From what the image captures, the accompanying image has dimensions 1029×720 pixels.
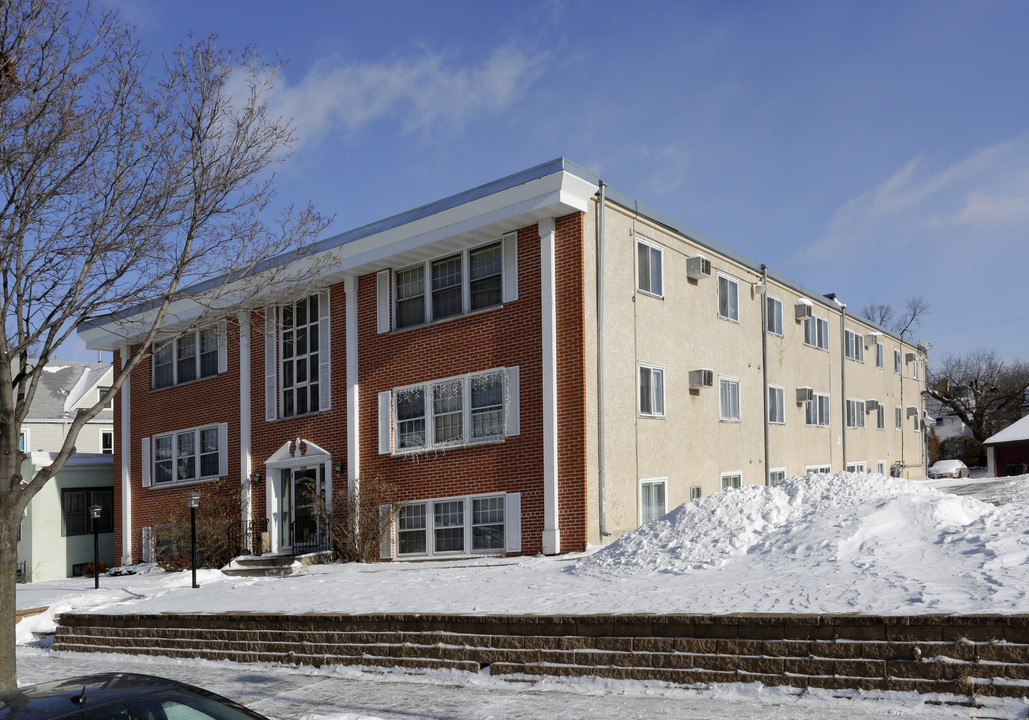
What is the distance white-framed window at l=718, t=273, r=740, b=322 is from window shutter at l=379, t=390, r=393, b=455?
26.4ft

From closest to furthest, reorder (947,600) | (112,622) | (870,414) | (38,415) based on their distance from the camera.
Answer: (947,600), (112,622), (870,414), (38,415)

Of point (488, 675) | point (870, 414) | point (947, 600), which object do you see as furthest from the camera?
point (870, 414)

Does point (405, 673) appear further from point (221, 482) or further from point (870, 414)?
point (870, 414)

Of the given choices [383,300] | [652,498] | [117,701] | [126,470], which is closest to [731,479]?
[652,498]

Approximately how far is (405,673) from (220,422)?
50.2 feet

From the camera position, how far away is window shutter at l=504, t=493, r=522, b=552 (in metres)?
17.6

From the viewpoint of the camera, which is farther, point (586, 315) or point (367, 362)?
point (367, 362)

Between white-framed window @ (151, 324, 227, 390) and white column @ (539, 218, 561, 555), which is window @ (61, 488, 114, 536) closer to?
white-framed window @ (151, 324, 227, 390)

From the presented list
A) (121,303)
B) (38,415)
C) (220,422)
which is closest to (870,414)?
(220,422)

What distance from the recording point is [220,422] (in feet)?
79.7

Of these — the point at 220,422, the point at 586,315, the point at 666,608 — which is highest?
the point at 586,315

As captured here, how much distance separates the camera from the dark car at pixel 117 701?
13.1 feet

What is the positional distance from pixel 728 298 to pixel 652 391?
5021 millimetres

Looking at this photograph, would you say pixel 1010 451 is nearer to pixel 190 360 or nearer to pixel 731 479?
pixel 731 479
